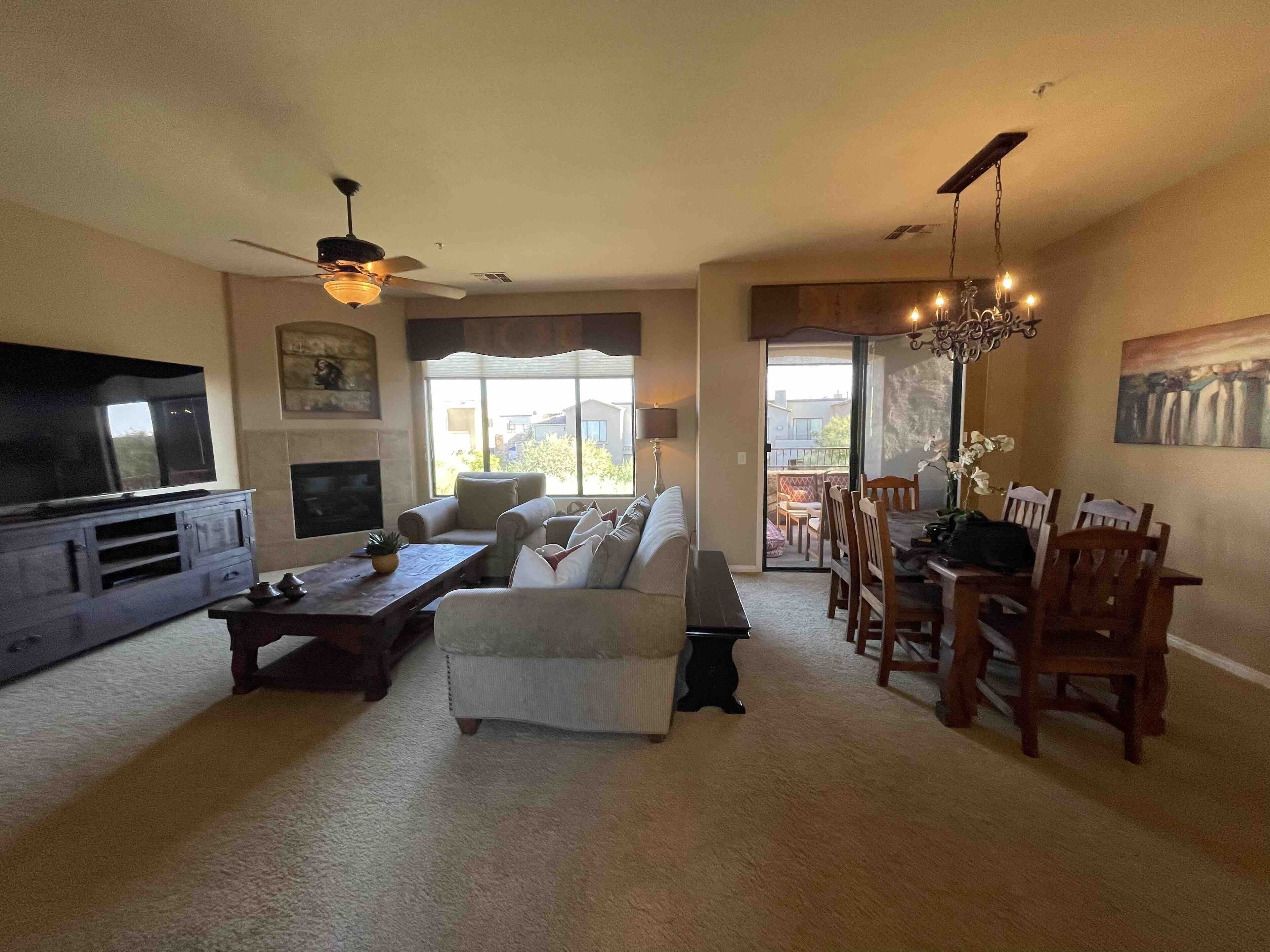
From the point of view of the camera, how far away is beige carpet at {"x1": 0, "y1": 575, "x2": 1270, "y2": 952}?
135 cm

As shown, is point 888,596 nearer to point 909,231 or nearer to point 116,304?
point 909,231

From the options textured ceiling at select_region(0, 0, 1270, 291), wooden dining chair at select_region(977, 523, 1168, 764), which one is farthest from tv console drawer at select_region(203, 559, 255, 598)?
wooden dining chair at select_region(977, 523, 1168, 764)

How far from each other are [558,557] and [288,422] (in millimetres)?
4031

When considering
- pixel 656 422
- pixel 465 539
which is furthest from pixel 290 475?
pixel 656 422

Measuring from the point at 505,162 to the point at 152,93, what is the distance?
1.47 meters

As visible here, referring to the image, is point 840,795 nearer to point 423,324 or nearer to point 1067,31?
point 1067,31

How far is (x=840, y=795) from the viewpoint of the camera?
182 cm

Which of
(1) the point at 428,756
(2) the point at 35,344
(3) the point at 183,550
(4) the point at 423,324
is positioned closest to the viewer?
(1) the point at 428,756

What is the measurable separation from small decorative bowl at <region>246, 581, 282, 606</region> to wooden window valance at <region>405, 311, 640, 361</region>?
10.9ft

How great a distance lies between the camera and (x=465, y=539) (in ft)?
13.7

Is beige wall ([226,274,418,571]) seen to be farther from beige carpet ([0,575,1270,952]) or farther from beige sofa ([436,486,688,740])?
beige sofa ([436,486,688,740])

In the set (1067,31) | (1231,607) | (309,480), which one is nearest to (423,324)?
(309,480)

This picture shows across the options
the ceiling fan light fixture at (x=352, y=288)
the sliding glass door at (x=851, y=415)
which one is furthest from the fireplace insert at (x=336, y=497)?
the sliding glass door at (x=851, y=415)

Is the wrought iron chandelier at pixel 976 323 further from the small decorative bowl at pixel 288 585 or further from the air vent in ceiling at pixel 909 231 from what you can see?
the small decorative bowl at pixel 288 585
